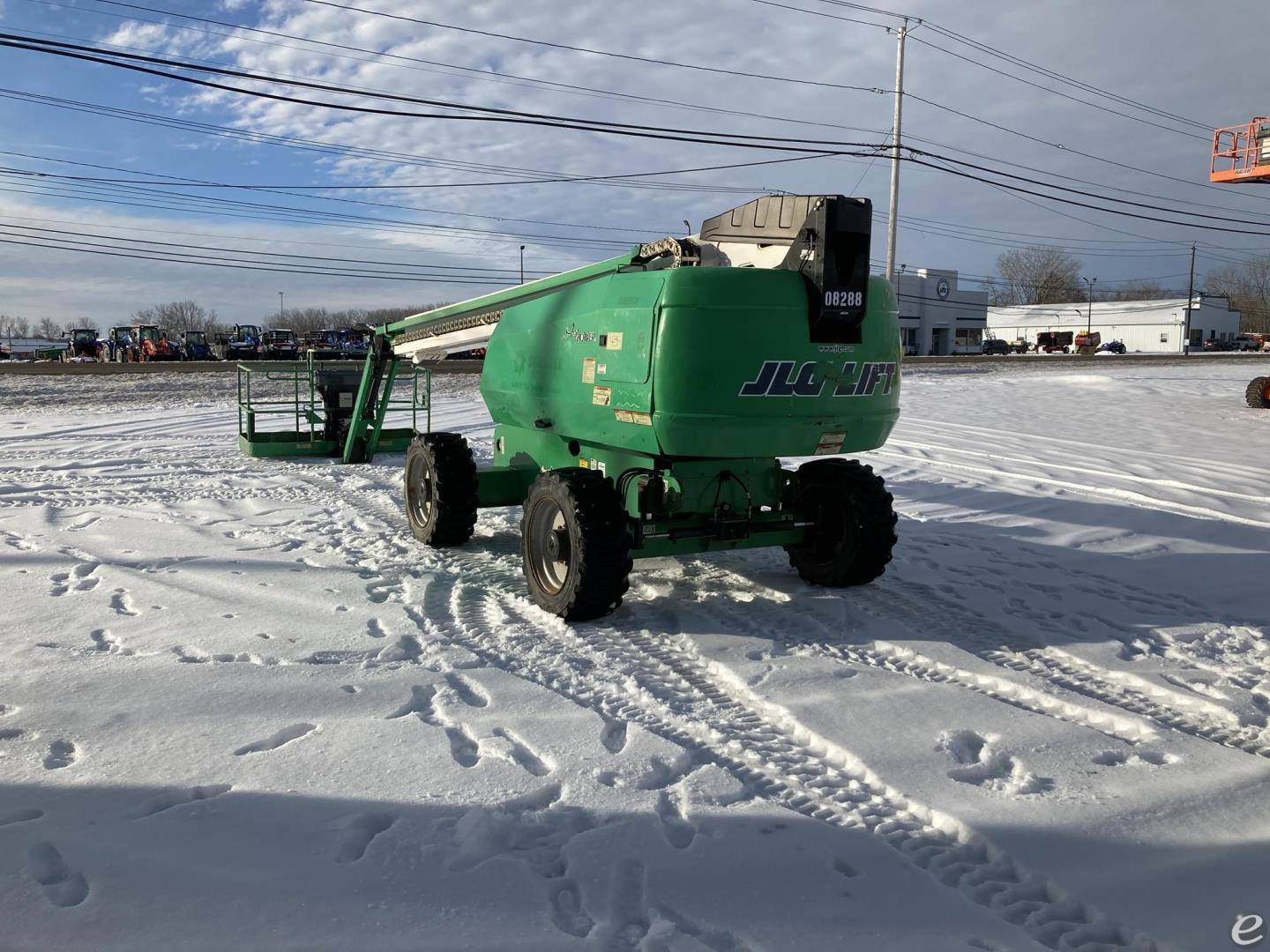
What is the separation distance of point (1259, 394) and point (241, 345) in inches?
1779

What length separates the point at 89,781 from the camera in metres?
3.70

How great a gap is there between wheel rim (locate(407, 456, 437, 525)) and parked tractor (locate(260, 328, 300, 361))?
41505 millimetres

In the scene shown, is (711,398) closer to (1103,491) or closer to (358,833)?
(358,833)

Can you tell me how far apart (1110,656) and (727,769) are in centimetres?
277

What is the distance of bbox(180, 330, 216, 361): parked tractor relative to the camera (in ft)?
153

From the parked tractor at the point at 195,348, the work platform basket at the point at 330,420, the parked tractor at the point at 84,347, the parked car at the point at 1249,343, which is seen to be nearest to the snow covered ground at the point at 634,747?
the work platform basket at the point at 330,420

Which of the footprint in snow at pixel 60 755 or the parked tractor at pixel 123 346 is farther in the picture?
the parked tractor at pixel 123 346

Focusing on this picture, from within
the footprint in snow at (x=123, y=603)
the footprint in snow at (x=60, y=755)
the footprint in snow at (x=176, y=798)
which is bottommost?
the footprint in snow at (x=176, y=798)

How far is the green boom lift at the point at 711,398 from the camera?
5.36 metres

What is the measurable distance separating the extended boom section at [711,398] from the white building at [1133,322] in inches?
3535

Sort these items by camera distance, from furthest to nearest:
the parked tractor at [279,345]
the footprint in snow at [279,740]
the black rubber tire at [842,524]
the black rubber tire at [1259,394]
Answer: the parked tractor at [279,345] < the black rubber tire at [1259,394] < the black rubber tire at [842,524] < the footprint in snow at [279,740]

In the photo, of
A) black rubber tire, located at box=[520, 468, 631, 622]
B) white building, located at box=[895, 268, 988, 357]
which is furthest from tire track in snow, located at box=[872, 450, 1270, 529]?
white building, located at box=[895, 268, 988, 357]

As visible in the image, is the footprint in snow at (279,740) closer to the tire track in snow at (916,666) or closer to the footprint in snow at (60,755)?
the footprint in snow at (60,755)

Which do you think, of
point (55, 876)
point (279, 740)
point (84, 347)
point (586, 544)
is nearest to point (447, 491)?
point (586, 544)
